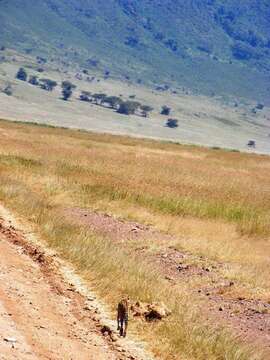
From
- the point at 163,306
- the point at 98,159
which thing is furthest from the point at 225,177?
the point at 163,306

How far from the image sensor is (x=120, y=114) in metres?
134

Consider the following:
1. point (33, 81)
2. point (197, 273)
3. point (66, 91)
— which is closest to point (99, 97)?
point (66, 91)

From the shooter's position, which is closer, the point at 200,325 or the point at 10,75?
the point at 200,325

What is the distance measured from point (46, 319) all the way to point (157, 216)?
11580 mm

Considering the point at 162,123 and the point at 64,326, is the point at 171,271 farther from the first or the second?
the point at 162,123

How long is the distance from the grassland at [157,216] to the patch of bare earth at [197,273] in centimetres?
26

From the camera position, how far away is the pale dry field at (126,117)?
331ft

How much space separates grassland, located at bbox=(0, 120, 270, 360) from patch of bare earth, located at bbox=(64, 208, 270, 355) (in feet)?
0.86

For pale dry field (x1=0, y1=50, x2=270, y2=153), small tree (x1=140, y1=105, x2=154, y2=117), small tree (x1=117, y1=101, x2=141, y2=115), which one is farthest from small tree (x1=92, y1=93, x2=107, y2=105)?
small tree (x1=140, y1=105, x2=154, y2=117)

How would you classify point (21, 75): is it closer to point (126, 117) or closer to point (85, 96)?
point (85, 96)

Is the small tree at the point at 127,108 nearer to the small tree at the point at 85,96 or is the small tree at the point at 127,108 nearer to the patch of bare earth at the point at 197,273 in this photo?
the small tree at the point at 85,96

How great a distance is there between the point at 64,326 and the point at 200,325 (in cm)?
193

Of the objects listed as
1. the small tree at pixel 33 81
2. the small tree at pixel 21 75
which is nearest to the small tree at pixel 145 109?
the small tree at pixel 33 81

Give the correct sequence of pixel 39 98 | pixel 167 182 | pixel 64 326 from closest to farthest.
Result: pixel 64 326 → pixel 167 182 → pixel 39 98
